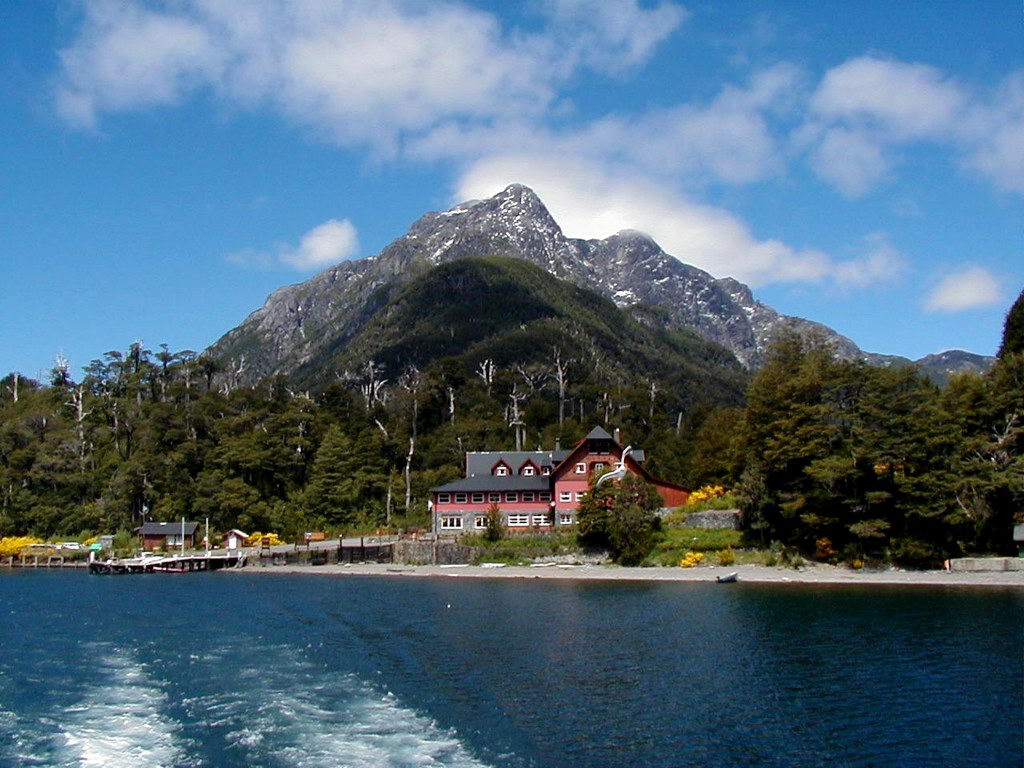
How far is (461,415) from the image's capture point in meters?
108

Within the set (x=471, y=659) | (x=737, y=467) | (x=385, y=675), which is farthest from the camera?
(x=737, y=467)

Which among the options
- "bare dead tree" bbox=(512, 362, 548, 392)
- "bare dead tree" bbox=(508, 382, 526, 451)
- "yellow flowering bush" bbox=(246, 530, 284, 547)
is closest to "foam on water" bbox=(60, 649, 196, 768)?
"yellow flowering bush" bbox=(246, 530, 284, 547)

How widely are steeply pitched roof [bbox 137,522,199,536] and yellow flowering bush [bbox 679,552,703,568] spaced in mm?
51688

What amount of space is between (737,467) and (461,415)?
143 ft

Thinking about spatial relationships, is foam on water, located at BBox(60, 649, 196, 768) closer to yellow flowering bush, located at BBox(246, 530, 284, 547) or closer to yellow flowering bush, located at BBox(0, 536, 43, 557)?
yellow flowering bush, located at BBox(246, 530, 284, 547)

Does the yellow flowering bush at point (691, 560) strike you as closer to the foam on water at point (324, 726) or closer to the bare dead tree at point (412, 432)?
the bare dead tree at point (412, 432)

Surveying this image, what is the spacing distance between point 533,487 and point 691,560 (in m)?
20.9

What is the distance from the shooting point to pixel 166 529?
88750 millimetres

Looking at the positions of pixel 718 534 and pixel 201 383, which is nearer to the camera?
pixel 718 534

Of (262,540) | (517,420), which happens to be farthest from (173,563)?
(517,420)

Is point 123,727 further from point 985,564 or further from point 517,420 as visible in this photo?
point 517,420

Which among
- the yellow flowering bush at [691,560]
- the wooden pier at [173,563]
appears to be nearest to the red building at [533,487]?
the yellow flowering bush at [691,560]

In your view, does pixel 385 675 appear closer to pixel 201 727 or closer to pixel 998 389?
pixel 201 727

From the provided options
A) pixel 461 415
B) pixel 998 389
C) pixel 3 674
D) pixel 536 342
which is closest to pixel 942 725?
pixel 3 674
